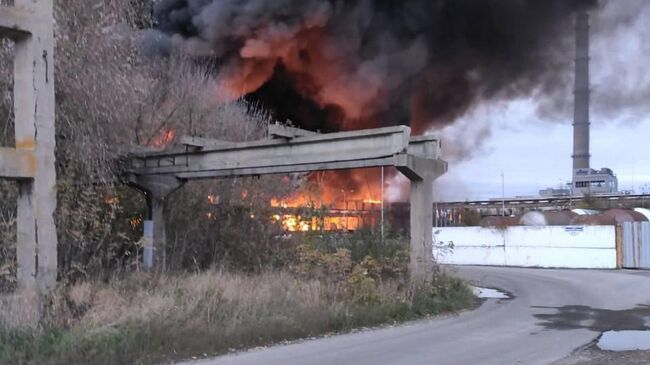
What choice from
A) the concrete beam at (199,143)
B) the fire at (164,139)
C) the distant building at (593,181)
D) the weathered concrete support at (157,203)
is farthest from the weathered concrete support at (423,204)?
the distant building at (593,181)

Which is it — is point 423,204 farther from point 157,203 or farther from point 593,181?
point 593,181

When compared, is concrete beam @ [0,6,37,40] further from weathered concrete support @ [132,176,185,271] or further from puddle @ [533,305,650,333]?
puddle @ [533,305,650,333]

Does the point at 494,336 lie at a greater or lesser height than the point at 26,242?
lesser

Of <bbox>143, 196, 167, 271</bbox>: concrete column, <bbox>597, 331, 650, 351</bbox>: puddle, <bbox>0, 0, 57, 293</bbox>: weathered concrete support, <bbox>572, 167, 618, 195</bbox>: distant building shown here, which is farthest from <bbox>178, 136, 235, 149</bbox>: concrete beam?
<bbox>572, 167, 618, 195</bbox>: distant building

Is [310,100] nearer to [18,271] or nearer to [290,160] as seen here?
[290,160]

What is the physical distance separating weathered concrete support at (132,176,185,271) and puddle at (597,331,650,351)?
485 inches

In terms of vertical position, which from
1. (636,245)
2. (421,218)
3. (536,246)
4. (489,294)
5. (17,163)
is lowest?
(489,294)

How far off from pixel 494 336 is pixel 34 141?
28.3 feet

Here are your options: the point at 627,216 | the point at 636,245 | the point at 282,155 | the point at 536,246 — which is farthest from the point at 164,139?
the point at 627,216

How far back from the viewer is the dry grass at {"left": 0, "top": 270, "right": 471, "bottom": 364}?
8.86 metres

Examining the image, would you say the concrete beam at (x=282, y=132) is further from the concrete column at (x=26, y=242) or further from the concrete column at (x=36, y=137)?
the concrete column at (x=26, y=242)

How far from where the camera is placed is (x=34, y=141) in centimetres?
1134

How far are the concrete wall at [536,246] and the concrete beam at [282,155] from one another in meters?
13.1

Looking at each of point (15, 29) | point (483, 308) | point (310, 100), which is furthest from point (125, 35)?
point (310, 100)
